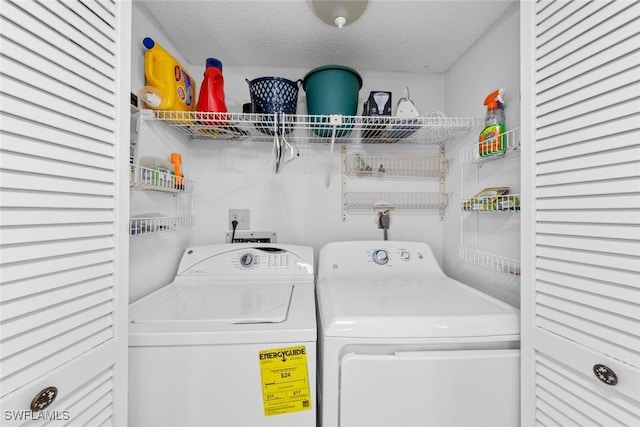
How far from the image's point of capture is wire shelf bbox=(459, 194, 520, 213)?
3.71 feet

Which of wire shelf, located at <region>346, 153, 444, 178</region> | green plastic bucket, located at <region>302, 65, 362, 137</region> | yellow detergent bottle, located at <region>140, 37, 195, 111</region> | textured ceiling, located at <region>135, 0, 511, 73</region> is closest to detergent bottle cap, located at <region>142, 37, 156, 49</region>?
yellow detergent bottle, located at <region>140, 37, 195, 111</region>

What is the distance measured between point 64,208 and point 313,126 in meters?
1.24

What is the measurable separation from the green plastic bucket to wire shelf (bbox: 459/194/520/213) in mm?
766

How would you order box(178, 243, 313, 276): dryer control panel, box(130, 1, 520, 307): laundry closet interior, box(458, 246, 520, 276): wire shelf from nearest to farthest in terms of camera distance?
box(458, 246, 520, 276): wire shelf, box(130, 1, 520, 307): laundry closet interior, box(178, 243, 313, 276): dryer control panel

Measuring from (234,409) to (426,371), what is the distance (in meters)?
0.66

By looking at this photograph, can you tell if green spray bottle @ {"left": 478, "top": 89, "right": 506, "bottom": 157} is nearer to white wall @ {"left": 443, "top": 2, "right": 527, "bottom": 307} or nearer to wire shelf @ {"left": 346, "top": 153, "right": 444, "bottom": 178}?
white wall @ {"left": 443, "top": 2, "right": 527, "bottom": 307}

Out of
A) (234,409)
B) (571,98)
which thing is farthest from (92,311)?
(571,98)

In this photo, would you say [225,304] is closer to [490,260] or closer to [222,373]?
[222,373]

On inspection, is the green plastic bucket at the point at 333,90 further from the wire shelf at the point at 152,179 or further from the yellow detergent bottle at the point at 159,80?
the wire shelf at the point at 152,179

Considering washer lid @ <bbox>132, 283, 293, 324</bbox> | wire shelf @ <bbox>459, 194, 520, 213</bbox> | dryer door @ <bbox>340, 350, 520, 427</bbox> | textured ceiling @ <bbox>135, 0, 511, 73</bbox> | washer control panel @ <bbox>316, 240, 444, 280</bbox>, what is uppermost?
textured ceiling @ <bbox>135, 0, 511, 73</bbox>

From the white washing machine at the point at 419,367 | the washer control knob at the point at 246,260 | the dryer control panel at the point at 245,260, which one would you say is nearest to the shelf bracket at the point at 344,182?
the dryer control panel at the point at 245,260

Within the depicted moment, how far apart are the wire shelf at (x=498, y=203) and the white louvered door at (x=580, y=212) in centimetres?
25

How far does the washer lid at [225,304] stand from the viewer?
1.01m

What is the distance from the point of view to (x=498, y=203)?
3.95ft
